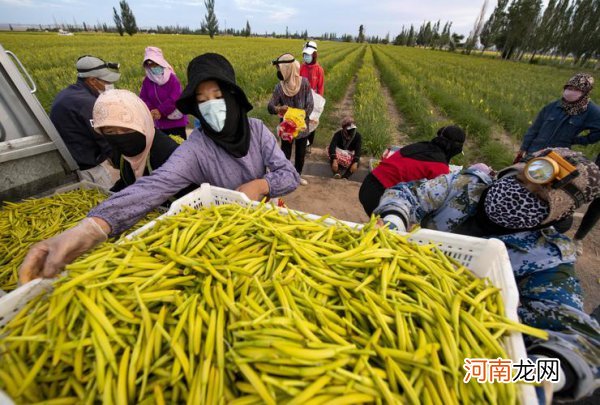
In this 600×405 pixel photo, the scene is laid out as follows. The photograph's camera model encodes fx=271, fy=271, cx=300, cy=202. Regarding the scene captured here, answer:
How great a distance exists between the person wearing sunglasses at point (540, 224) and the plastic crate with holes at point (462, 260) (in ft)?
0.53

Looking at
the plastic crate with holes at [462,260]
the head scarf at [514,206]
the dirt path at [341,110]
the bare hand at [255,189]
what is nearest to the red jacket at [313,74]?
the dirt path at [341,110]

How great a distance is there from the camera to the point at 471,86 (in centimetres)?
1399

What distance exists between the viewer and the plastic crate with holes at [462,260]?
986 mm

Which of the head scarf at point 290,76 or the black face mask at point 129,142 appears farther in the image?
the head scarf at point 290,76

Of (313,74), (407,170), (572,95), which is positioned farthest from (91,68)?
(572,95)

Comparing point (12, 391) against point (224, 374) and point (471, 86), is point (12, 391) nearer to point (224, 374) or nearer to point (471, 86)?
point (224, 374)

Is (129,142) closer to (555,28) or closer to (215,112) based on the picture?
(215,112)

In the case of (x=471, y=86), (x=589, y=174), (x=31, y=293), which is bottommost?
(x=471, y=86)

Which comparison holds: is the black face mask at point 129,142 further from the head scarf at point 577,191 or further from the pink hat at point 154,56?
the head scarf at point 577,191

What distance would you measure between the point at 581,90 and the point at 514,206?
3.60 m

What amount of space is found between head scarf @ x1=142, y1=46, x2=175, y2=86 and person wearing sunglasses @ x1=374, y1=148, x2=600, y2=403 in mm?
3741

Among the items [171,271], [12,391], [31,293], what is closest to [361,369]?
[171,271]

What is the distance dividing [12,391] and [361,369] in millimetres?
1057

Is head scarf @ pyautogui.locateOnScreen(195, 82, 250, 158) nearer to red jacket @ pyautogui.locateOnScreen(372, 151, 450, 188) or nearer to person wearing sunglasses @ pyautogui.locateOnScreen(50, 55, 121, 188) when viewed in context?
red jacket @ pyautogui.locateOnScreen(372, 151, 450, 188)
